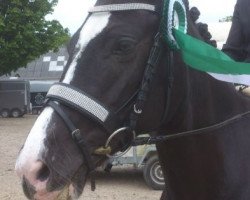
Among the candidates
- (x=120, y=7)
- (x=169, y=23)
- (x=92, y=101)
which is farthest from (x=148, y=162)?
(x=92, y=101)

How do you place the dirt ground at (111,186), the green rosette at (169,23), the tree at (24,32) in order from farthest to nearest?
1. the tree at (24,32)
2. the dirt ground at (111,186)
3. the green rosette at (169,23)

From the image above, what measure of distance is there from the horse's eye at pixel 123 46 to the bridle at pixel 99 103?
0.46ft

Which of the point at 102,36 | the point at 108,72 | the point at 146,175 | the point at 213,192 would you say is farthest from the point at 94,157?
the point at 146,175

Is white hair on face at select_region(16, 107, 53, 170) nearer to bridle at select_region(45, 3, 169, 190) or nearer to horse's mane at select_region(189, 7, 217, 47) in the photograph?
bridle at select_region(45, 3, 169, 190)

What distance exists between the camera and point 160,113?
110 inches

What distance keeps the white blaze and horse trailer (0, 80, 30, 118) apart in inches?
1363

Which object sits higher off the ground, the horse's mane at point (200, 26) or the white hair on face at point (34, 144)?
the horse's mane at point (200, 26)

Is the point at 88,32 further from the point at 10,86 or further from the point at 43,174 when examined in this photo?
the point at 10,86

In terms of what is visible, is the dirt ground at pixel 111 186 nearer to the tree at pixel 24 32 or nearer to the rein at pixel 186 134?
the rein at pixel 186 134

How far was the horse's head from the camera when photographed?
2393 mm

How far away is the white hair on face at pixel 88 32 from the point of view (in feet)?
8.45

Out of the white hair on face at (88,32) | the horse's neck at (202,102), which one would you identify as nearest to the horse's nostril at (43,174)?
the white hair on face at (88,32)

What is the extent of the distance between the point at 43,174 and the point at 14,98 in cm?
3572

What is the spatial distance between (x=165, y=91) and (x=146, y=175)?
26.6ft
